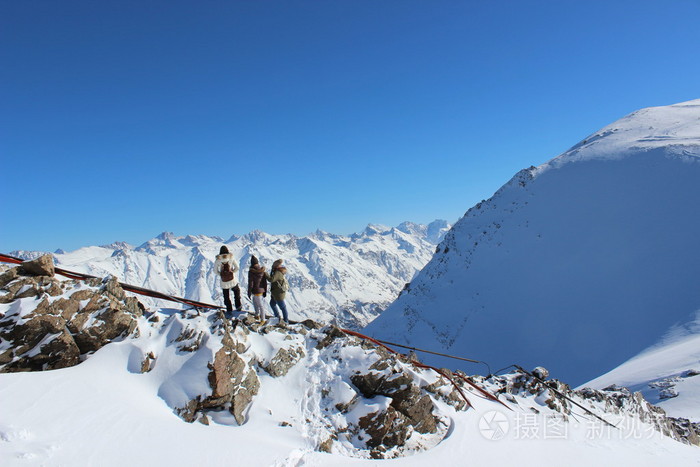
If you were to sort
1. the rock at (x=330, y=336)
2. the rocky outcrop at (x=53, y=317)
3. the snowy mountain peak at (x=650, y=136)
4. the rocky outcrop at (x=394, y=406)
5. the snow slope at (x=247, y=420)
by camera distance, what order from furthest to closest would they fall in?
1. the snowy mountain peak at (x=650, y=136)
2. the rock at (x=330, y=336)
3. the rocky outcrop at (x=394, y=406)
4. the rocky outcrop at (x=53, y=317)
5. the snow slope at (x=247, y=420)

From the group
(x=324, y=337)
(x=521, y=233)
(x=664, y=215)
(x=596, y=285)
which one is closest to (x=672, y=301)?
(x=596, y=285)

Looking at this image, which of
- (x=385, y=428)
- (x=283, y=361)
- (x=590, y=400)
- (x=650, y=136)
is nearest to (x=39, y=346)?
(x=283, y=361)

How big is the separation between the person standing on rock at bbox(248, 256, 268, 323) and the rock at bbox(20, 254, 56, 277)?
554cm

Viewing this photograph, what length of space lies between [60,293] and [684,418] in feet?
85.4

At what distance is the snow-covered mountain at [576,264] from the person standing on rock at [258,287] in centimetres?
3800

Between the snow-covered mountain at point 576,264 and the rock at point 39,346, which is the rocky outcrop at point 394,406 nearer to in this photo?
the rock at point 39,346

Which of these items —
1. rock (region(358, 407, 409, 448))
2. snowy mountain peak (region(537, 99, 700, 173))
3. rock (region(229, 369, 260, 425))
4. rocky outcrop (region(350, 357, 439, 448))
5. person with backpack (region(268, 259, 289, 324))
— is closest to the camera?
rock (region(229, 369, 260, 425))

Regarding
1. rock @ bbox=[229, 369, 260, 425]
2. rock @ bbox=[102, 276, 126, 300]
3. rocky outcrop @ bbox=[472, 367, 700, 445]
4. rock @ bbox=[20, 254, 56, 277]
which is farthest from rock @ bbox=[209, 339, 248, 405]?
rocky outcrop @ bbox=[472, 367, 700, 445]

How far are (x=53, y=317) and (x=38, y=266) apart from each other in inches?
80.9

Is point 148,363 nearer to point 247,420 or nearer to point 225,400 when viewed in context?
point 225,400

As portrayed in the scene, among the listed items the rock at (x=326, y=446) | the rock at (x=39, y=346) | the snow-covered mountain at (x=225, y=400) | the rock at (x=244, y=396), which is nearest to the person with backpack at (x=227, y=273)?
the snow-covered mountain at (x=225, y=400)

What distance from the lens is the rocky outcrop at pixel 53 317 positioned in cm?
766

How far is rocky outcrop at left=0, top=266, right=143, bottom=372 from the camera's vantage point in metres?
7.66

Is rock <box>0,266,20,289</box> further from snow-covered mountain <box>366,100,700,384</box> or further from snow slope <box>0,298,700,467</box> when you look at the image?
snow-covered mountain <box>366,100,700,384</box>
